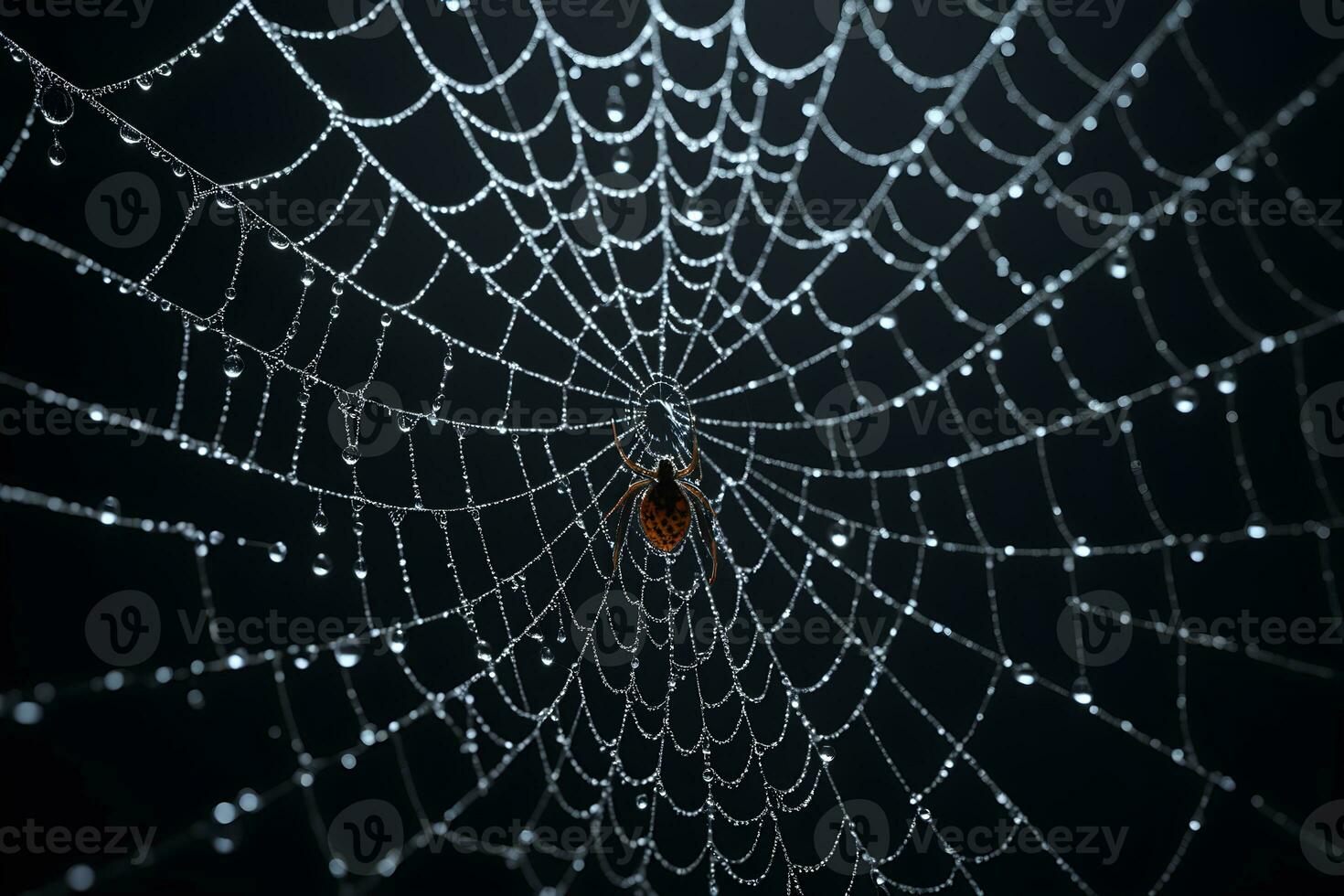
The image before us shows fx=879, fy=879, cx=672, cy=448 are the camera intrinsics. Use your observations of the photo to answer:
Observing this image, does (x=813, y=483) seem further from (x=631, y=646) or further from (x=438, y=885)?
(x=438, y=885)
